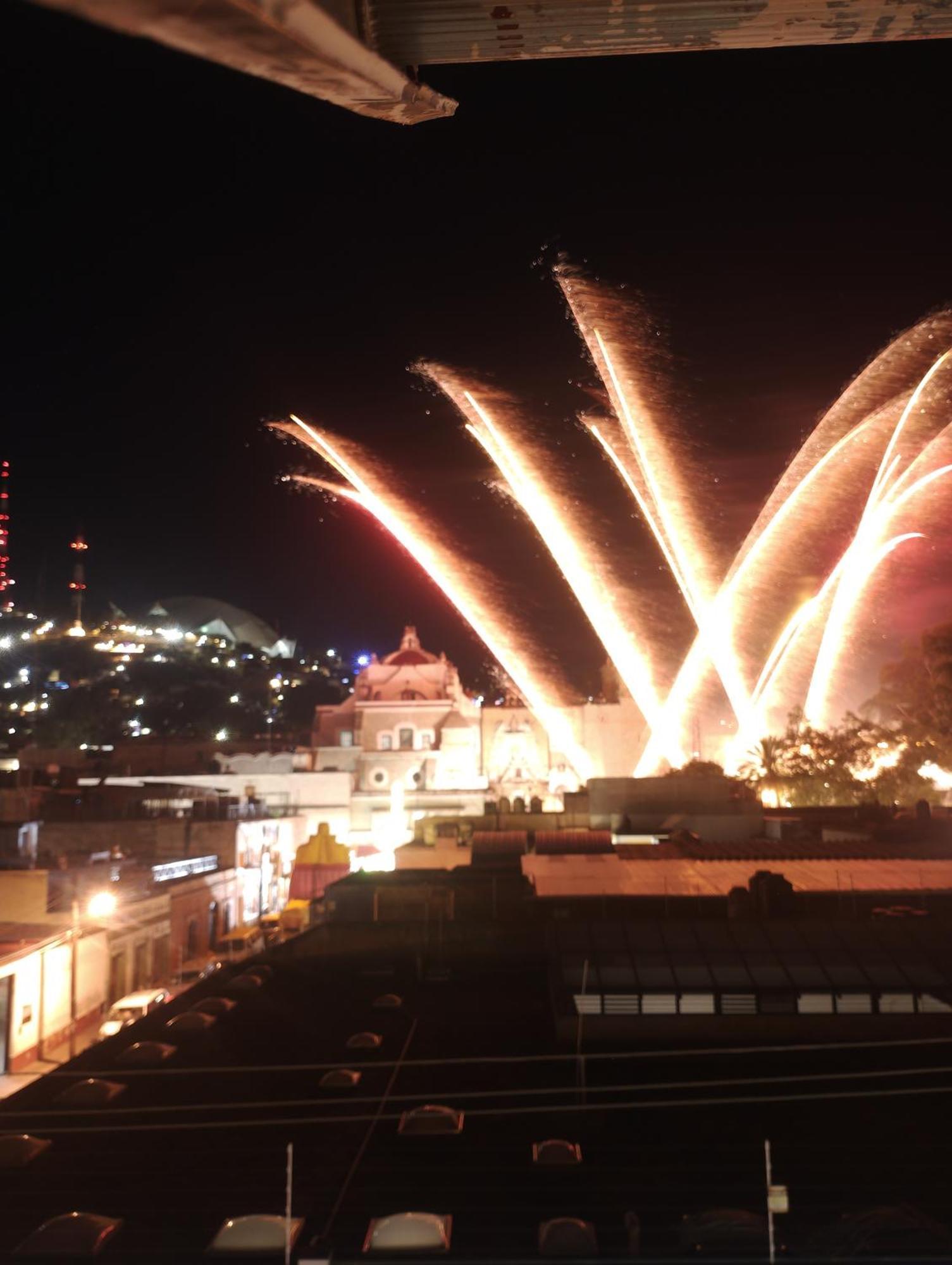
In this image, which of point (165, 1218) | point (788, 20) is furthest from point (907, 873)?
point (788, 20)

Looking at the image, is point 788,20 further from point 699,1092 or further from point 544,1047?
point 544,1047

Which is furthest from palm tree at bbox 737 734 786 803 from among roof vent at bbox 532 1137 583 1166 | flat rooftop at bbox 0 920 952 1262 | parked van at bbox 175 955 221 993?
roof vent at bbox 532 1137 583 1166

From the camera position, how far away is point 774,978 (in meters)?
11.3

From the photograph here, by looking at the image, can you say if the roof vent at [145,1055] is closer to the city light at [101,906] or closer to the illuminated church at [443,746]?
the city light at [101,906]

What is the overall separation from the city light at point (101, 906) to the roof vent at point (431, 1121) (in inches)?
702

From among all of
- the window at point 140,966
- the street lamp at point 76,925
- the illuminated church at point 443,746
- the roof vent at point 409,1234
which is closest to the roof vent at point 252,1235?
the roof vent at point 409,1234

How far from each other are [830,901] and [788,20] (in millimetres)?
13964

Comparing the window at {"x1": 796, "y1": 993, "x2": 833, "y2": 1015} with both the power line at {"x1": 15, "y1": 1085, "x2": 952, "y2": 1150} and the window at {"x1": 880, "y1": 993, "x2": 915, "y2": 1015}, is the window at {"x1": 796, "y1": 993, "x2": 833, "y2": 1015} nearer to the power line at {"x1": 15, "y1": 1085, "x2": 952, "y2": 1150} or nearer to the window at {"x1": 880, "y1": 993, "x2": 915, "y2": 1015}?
the window at {"x1": 880, "y1": 993, "x2": 915, "y2": 1015}

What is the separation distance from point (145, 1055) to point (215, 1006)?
2.10 metres

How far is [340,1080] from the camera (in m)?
9.65

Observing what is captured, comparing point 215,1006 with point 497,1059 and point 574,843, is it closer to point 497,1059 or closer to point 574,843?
point 497,1059

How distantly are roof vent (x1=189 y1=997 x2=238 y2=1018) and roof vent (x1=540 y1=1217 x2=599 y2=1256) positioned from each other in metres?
7.15

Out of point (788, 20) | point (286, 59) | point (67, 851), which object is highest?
point (788, 20)

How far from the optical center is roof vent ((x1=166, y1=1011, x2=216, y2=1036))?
11.7 metres
